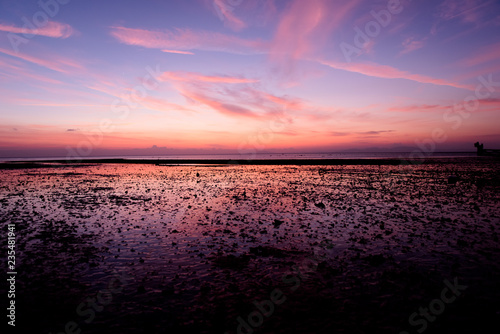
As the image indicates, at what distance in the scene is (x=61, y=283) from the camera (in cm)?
984

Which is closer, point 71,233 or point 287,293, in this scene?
point 287,293

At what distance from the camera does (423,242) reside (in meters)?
14.0

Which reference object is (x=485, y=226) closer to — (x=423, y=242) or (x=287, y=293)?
(x=423, y=242)

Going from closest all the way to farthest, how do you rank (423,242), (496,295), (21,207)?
(496,295) < (423,242) < (21,207)

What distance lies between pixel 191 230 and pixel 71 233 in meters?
7.11

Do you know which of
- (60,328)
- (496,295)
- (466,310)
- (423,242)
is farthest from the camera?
(423,242)

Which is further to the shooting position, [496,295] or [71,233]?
[71,233]

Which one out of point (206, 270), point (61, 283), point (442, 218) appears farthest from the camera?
point (442, 218)

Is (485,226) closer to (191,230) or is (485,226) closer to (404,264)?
(404,264)

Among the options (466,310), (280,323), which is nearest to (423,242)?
(466,310)

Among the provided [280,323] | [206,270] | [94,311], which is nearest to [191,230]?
[206,270]

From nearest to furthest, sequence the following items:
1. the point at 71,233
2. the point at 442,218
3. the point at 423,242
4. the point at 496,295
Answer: the point at 496,295, the point at 423,242, the point at 71,233, the point at 442,218

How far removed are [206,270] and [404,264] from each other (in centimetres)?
817

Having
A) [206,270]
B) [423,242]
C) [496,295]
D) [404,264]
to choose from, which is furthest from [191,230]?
[496,295]
